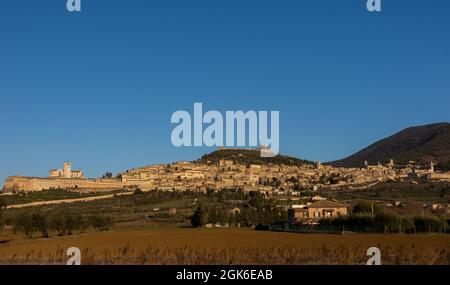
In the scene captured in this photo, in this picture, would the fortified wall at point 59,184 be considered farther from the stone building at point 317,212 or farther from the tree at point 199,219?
the stone building at point 317,212

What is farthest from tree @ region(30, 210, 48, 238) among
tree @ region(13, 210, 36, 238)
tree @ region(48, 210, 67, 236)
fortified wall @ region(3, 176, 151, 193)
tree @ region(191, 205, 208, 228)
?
fortified wall @ region(3, 176, 151, 193)

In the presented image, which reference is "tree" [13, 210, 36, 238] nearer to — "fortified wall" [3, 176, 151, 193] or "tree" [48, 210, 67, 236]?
"tree" [48, 210, 67, 236]

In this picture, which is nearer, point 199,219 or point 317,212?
point 317,212

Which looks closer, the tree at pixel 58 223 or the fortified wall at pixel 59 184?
the tree at pixel 58 223

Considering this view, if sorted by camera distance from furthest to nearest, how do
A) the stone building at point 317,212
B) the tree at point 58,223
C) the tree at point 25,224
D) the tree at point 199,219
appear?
the tree at point 199,219 < the stone building at point 317,212 < the tree at point 58,223 < the tree at point 25,224

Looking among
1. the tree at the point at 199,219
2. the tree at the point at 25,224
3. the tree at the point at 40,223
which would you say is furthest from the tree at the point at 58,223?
the tree at the point at 199,219

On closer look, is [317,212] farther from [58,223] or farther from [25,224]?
[25,224]

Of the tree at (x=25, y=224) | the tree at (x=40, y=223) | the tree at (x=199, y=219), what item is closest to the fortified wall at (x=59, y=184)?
the tree at (x=199, y=219)

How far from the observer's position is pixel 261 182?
191250 mm

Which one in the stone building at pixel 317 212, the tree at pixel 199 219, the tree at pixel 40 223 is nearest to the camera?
the tree at pixel 40 223

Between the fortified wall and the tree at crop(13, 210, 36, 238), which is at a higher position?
the fortified wall

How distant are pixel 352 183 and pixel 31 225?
10192cm

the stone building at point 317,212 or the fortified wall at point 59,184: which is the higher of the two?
the fortified wall at point 59,184

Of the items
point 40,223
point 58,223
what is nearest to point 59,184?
point 58,223
